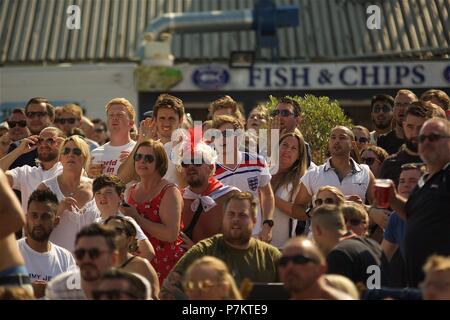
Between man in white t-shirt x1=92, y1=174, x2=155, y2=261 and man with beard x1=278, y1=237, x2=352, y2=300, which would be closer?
man with beard x1=278, y1=237, x2=352, y2=300

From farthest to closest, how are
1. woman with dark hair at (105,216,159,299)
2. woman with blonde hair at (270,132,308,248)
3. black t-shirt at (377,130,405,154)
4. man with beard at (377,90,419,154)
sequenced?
1. black t-shirt at (377,130,405,154)
2. man with beard at (377,90,419,154)
3. woman with blonde hair at (270,132,308,248)
4. woman with dark hair at (105,216,159,299)

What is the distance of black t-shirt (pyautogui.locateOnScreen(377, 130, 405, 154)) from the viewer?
36.7ft

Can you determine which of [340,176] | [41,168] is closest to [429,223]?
[340,176]

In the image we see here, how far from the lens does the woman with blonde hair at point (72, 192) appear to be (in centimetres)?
945

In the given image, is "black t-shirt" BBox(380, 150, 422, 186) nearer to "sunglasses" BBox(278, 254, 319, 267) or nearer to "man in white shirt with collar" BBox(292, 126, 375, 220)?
"man in white shirt with collar" BBox(292, 126, 375, 220)

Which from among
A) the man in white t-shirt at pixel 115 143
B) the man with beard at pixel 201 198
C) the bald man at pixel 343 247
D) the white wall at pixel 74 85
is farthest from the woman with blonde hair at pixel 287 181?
the white wall at pixel 74 85

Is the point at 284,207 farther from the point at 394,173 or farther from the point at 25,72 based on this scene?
the point at 25,72

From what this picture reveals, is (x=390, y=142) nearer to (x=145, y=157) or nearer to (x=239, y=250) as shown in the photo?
(x=145, y=157)

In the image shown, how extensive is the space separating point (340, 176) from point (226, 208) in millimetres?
1947

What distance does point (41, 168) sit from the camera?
33.9ft

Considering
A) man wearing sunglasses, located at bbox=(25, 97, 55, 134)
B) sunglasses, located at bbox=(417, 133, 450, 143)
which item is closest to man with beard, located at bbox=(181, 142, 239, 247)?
sunglasses, located at bbox=(417, 133, 450, 143)

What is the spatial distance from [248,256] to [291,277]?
1.76 meters

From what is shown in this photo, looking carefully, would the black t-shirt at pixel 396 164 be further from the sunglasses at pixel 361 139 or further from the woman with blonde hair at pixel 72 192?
the woman with blonde hair at pixel 72 192

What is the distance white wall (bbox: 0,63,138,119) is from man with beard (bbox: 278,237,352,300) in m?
14.5
